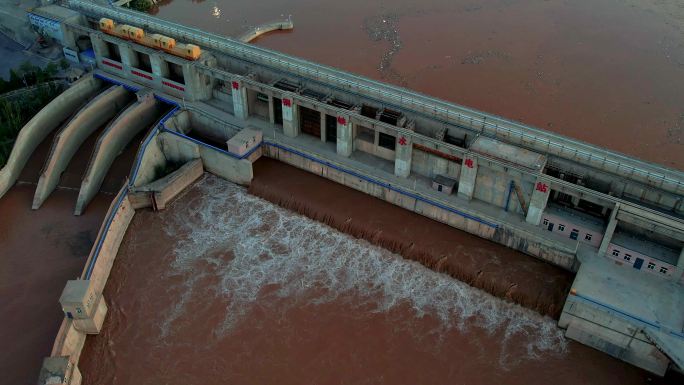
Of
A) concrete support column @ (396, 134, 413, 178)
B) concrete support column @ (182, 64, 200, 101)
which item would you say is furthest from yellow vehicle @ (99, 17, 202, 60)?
concrete support column @ (396, 134, 413, 178)

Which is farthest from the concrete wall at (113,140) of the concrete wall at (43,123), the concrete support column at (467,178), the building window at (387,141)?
the concrete support column at (467,178)

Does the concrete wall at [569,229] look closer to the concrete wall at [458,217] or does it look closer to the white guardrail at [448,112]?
the concrete wall at [458,217]

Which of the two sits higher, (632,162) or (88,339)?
(632,162)

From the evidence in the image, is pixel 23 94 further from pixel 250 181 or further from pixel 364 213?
pixel 364 213

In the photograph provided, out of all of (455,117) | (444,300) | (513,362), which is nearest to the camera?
(513,362)

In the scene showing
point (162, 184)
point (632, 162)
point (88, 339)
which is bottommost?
point (88, 339)

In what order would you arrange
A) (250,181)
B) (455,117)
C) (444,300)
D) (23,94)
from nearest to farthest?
(444,300)
(455,117)
(250,181)
(23,94)

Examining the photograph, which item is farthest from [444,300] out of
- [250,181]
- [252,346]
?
[250,181]
